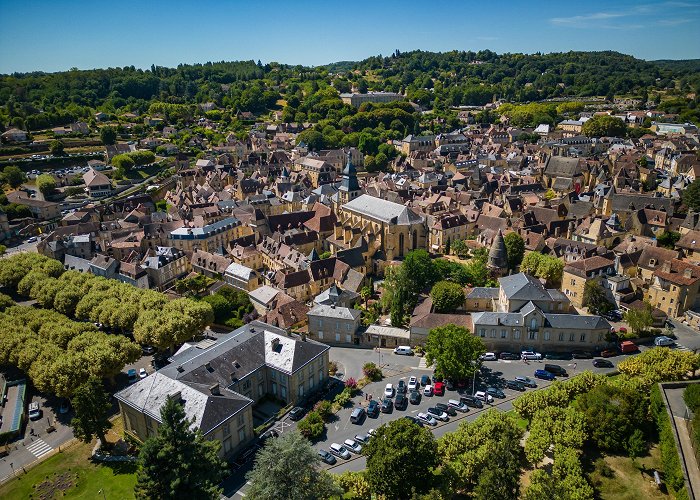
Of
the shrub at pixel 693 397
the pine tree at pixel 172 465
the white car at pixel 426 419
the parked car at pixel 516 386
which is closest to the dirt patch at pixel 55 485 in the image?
the pine tree at pixel 172 465

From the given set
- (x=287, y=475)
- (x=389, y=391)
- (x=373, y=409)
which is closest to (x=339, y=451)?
(x=373, y=409)

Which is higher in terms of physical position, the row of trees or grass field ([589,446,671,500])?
the row of trees

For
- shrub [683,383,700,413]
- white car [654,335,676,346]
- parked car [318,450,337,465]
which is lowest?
Answer: parked car [318,450,337,465]

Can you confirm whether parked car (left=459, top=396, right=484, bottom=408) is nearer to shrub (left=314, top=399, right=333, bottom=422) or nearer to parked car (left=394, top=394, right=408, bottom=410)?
parked car (left=394, top=394, right=408, bottom=410)

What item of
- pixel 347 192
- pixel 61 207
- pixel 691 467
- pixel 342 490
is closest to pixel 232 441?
pixel 342 490

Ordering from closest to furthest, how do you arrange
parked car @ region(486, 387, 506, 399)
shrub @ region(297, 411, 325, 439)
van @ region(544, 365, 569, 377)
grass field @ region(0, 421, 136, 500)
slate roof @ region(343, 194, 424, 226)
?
grass field @ region(0, 421, 136, 500)
shrub @ region(297, 411, 325, 439)
parked car @ region(486, 387, 506, 399)
van @ region(544, 365, 569, 377)
slate roof @ region(343, 194, 424, 226)

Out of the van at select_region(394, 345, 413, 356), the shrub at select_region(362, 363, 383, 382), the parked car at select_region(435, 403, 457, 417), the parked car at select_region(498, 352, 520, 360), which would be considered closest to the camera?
the parked car at select_region(435, 403, 457, 417)

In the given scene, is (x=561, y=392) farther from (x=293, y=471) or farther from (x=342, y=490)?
(x=293, y=471)

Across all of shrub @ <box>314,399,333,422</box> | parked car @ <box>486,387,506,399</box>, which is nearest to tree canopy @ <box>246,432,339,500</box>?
shrub @ <box>314,399,333,422</box>
